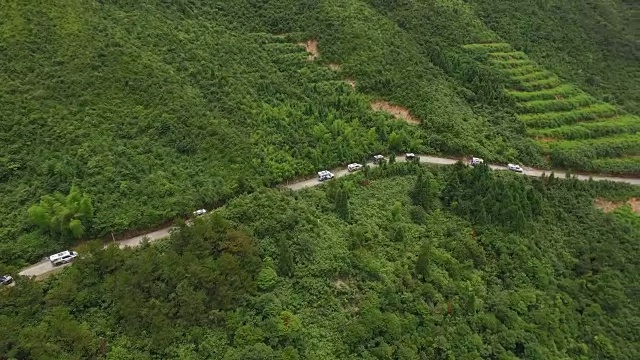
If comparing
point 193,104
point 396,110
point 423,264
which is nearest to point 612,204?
point 396,110

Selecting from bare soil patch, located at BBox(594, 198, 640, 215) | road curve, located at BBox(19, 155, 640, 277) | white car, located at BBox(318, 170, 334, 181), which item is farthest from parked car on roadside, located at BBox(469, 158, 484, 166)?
white car, located at BBox(318, 170, 334, 181)

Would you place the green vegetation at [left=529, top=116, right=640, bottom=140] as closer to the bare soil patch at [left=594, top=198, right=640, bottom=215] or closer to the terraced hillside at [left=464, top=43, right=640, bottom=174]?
the terraced hillside at [left=464, top=43, right=640, bottom=174]

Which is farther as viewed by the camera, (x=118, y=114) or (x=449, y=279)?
(x=118, y=114)

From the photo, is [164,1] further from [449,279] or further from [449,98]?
[449,279]

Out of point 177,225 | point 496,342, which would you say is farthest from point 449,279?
point 177,225

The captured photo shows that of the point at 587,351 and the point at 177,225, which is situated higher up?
the point at 177,225

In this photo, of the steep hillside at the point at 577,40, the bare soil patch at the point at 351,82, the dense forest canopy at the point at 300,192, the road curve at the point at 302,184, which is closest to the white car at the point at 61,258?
the road curve at the point at 302,184

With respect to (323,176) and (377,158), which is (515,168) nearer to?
(377,158)

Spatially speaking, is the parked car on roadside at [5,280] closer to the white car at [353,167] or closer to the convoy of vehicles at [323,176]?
the convoy of vehicles at [323,176]
